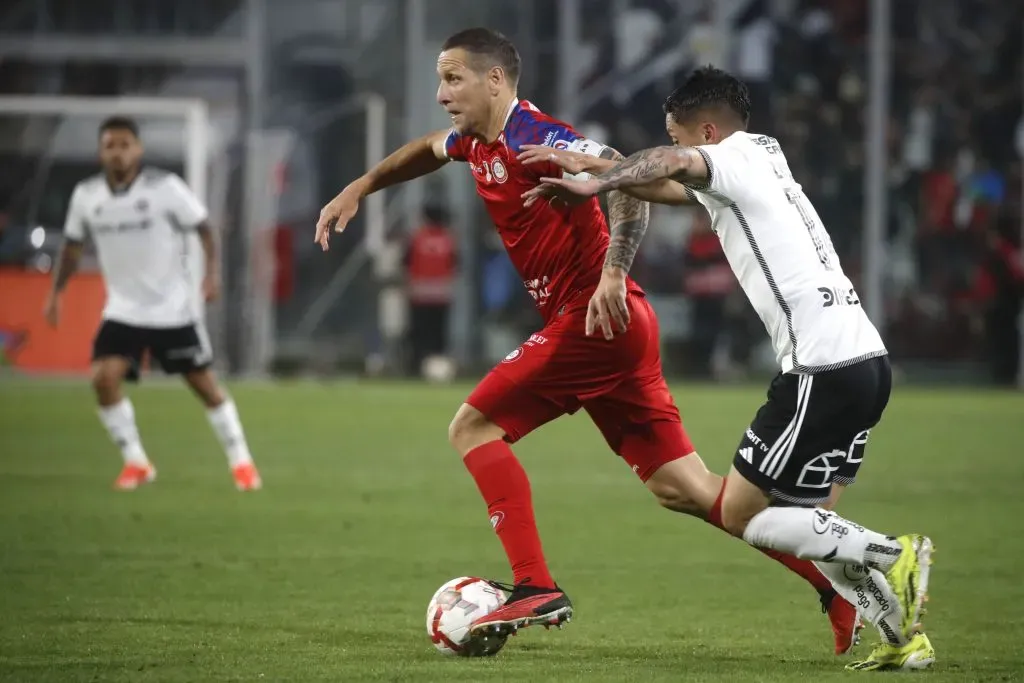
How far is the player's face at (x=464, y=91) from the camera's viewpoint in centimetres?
642

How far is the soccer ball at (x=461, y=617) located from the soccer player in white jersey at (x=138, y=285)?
5704 millimetres

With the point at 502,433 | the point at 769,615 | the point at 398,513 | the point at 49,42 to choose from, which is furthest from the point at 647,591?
the point at 49,42

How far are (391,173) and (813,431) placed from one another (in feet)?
7.38

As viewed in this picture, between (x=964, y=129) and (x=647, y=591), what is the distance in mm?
18250

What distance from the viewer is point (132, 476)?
11.7m

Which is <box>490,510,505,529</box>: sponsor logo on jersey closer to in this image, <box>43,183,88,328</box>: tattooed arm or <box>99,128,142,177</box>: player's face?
<box>99,128,142,177</box>: player's face

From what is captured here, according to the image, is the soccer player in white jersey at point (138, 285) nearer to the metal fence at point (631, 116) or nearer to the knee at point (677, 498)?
the knee at point (677, 498)

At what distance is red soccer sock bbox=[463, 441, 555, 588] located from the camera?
6215 millimetres

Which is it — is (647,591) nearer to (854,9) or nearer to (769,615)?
(769,615)

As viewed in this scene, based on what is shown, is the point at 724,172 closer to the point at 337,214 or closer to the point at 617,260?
the point at 617,260

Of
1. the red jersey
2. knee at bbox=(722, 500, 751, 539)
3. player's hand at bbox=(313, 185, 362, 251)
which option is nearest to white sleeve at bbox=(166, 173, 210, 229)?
player's hand at bbox=(313, 185, 362, 251)

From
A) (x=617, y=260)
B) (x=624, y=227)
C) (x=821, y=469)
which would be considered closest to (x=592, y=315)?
(x=617, y=260)

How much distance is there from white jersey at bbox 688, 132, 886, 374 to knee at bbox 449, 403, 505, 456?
120 cm

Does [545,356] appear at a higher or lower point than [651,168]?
lower
